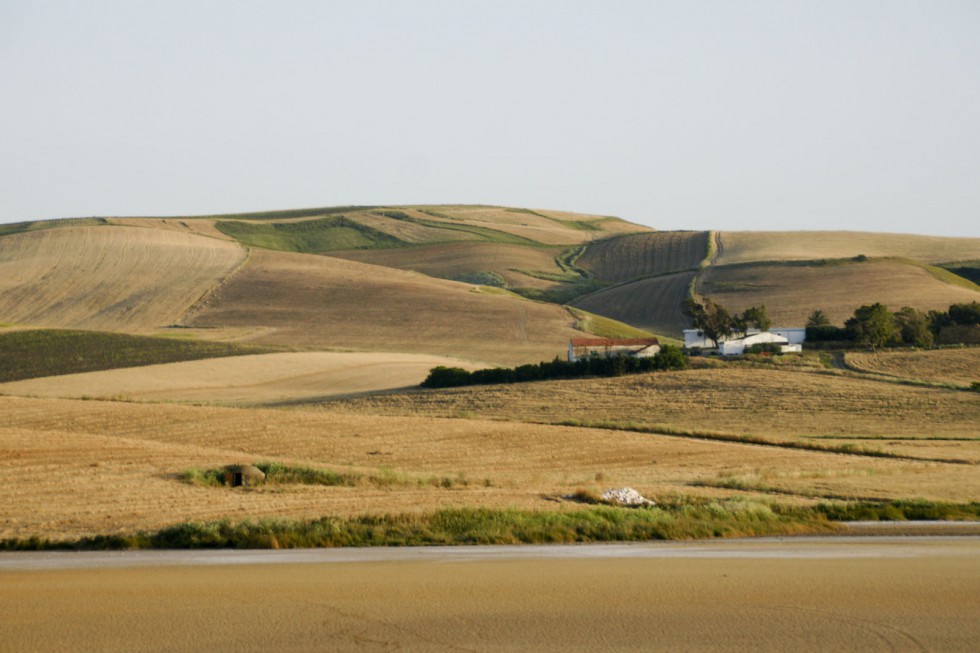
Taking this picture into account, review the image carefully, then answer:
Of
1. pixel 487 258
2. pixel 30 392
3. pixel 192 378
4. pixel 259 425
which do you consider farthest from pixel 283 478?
pixel 487 258

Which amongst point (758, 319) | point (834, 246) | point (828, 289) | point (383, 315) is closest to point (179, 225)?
point (383, 315)

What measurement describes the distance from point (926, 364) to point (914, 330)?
12943mm

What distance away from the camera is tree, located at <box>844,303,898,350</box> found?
7775 cm

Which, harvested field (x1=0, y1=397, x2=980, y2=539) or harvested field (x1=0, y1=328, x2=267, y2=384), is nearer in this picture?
harvested field (x1=0, y1=397, x2=980, y2=539)

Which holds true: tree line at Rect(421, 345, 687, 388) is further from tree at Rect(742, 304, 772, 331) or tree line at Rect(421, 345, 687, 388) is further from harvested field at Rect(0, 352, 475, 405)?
tree at Rect(742, 304, 772, 331)

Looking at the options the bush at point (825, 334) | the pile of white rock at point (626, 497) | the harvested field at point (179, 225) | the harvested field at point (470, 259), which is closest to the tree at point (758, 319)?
the bush at point (825, 334)

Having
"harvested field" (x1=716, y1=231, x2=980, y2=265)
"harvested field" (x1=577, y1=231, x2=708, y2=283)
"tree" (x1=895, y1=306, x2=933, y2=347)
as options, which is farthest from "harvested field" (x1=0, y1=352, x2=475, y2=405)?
"harvested field" (x1=716, y1=231, x2=980, y2=265)

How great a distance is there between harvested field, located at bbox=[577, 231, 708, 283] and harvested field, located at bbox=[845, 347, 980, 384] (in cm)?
7124

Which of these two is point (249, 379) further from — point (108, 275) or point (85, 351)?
point (108, 275)

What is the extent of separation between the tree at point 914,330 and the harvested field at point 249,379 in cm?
3160

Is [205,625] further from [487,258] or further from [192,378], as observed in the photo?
[487,258]

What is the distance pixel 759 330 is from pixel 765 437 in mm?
46986

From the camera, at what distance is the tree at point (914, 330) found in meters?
79.7

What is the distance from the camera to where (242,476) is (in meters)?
26.4
